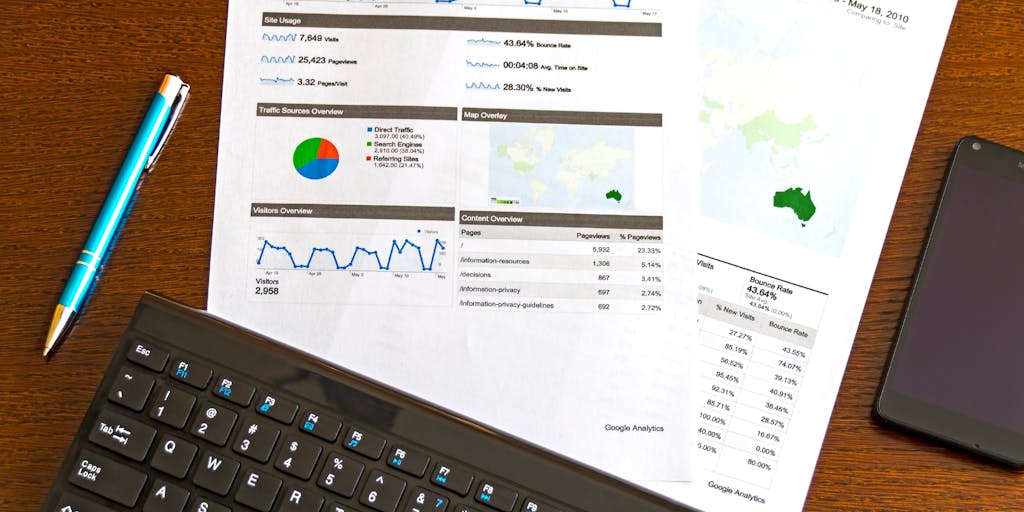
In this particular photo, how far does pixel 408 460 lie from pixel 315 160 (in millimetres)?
225

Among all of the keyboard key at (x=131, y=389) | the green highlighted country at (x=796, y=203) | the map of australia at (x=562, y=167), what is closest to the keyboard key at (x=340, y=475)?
the keyboard key at (x=131, y=389)

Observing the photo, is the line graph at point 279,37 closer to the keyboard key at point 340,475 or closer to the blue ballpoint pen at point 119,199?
the blue ballpoint pen at point 119,199

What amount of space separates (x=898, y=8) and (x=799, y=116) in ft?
0.38

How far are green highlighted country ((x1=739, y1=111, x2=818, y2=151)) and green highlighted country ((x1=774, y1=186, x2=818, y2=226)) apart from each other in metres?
0.03

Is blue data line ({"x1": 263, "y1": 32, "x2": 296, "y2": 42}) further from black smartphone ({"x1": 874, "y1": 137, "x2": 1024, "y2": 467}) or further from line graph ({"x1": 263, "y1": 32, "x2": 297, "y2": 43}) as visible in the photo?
black smartphone ({"x1": 874, "y1": 137, "x2": 1024, "y2": 467})

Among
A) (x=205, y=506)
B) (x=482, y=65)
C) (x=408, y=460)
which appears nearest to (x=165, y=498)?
(x=205, y=506)


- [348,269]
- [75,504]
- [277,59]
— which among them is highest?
[277,59]

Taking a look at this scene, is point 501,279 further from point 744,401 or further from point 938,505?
point 938,505

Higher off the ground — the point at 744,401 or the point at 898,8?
the point at 898,8

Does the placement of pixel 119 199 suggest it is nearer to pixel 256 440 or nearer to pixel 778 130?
pixel 256 440

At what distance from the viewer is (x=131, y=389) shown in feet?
1.48

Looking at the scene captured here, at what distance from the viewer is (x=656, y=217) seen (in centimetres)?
57

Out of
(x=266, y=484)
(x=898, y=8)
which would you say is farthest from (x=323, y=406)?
(x=898, y=8)

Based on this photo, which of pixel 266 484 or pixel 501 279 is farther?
pixel 501 279
